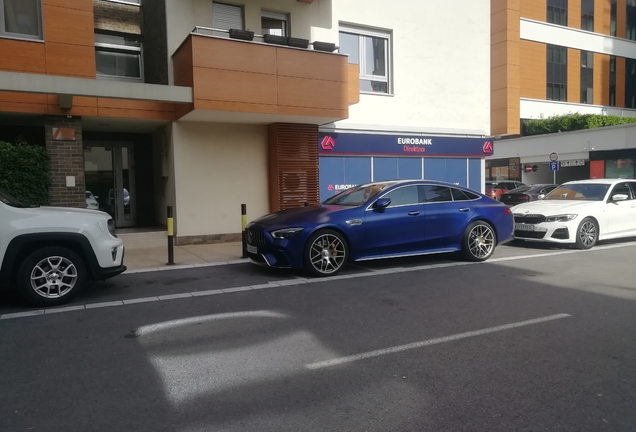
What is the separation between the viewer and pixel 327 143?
14266 millimetres

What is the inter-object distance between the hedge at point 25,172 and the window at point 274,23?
6404mm

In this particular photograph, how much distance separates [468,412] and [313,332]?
2.11 m

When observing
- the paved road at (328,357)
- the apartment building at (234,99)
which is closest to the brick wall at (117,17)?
the apartment building at (234,99)

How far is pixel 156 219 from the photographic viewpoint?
14.6 meters

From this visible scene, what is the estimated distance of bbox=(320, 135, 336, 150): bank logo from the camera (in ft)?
46.6

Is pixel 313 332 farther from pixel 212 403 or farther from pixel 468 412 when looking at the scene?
pixel 468 412

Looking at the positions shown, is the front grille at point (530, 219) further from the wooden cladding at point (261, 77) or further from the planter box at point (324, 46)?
the planter box at point (324, 46)

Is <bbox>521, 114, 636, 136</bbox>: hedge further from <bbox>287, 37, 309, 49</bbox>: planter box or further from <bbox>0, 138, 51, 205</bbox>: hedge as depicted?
<bbox>0, 138, 51, 205</bbox>: hedge

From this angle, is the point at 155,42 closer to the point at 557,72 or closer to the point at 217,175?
the point at 217,175

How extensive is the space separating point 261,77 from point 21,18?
5.19 m

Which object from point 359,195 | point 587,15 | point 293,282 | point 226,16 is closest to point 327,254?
point 293,282

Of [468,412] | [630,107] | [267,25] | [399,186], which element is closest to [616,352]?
[468,412]

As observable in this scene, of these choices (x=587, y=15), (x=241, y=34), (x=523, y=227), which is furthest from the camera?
(x=587, y=15)

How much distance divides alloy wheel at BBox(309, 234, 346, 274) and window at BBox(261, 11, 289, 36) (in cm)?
783
